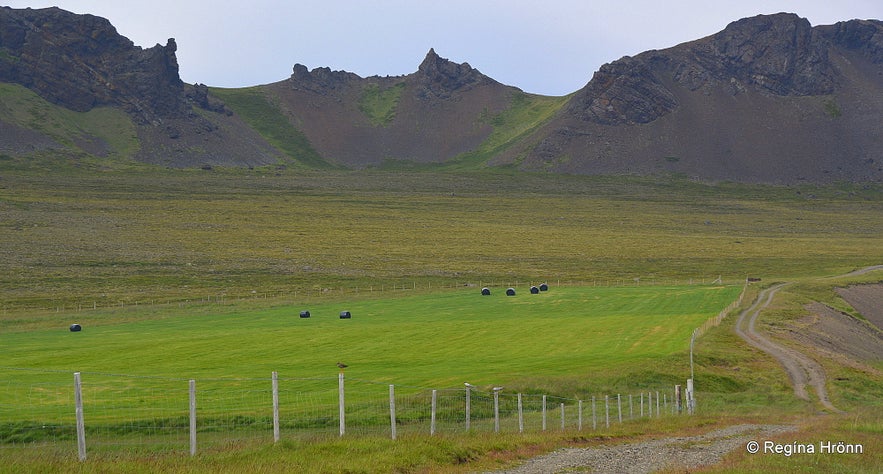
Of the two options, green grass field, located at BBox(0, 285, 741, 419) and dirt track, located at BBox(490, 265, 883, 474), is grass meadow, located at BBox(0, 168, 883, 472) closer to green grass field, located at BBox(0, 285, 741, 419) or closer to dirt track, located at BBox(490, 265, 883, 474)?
green grass field, located at BBox(0, 285, 741, 419)

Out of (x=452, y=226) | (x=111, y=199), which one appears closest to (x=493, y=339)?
(x=452, y=226)

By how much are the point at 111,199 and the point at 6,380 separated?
16119 centimetres

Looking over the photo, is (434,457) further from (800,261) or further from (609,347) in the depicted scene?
(800,261)

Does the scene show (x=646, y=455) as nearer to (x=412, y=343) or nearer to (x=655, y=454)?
(x=655, y=454)

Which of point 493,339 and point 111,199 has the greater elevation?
point 111,199

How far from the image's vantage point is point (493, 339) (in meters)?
56.9

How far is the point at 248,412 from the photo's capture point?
30.6 m

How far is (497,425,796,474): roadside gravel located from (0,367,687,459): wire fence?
129 inches

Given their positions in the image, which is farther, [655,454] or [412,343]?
[412,343]

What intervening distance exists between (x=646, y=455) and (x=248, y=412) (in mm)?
14947

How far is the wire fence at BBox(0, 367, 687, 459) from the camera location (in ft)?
87.2

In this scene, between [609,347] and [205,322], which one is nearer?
[609,347]

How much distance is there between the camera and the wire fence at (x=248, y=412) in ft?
87.2

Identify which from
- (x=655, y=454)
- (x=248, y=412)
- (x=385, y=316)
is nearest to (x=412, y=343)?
(x=385, y=316)
